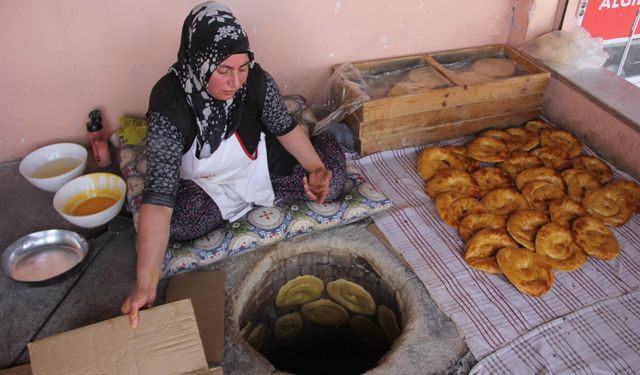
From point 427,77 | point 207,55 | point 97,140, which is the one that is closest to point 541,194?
point 427,77

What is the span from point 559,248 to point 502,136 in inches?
37.0

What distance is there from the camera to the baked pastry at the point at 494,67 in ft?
10.1

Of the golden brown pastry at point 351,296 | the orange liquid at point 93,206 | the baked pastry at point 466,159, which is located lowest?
the golden brown pastry at point 351,296

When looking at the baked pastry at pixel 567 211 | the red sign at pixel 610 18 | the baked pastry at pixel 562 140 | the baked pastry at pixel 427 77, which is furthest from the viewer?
the red sign at pixel 610 18

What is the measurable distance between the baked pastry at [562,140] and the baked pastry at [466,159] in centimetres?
48

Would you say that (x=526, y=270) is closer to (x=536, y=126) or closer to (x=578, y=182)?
(x=578, y=182)

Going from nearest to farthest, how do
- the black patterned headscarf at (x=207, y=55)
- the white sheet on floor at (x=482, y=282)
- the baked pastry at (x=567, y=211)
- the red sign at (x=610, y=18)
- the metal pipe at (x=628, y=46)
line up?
the black patterned headscarf at (x=207, y=55), the white sheet on floor at (x=482, y=282), the baked pastry at (x=567, y=211), the red sign at (x=610, y=18), the metal pipe at (x=628, y=46)

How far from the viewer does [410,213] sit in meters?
2.47

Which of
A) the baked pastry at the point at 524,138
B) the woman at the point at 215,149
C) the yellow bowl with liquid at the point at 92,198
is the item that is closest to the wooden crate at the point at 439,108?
the baked pastry at the point at 524,138

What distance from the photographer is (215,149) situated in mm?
2154

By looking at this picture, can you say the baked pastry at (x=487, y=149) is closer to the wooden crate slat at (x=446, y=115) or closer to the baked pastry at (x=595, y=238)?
the wooden crate slat at (x=446, y=115)

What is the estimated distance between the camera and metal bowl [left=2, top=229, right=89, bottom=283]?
7.26 feet

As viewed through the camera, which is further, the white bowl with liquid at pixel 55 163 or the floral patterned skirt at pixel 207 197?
the white bowl with liquid at pixel 55 163

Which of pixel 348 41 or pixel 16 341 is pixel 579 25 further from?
pixel 16 341
